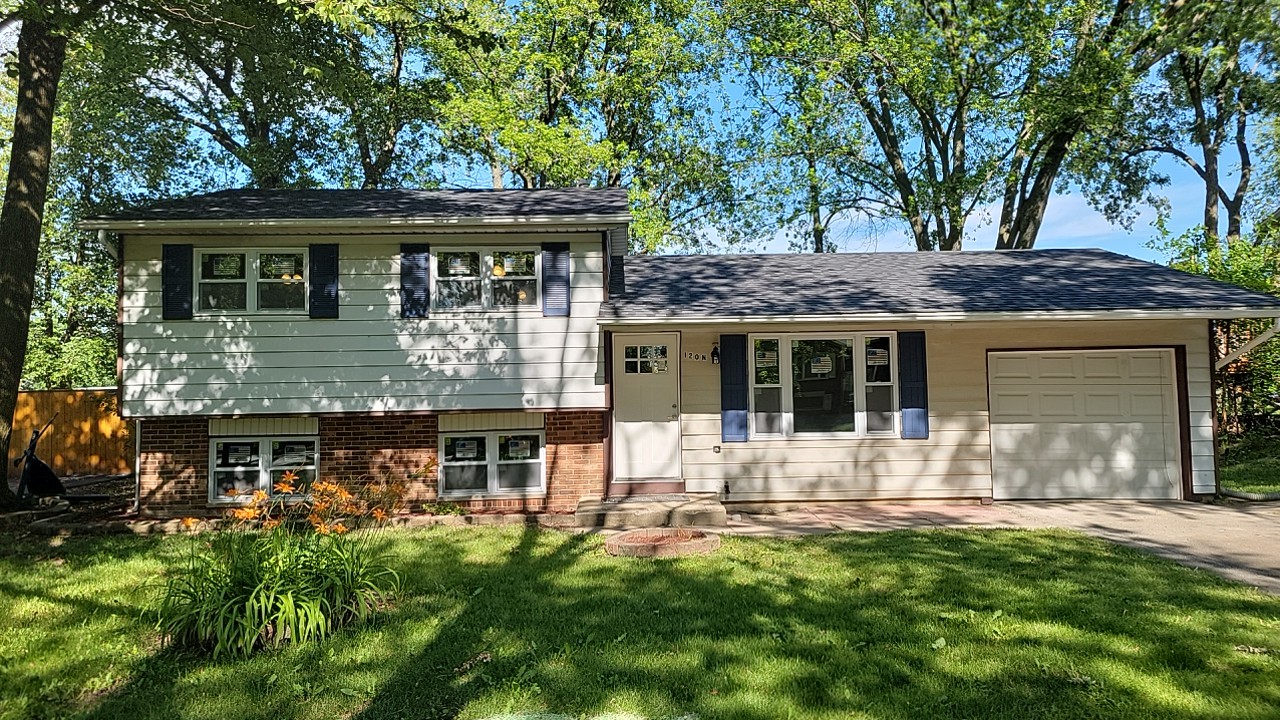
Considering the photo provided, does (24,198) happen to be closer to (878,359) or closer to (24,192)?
(24,192)

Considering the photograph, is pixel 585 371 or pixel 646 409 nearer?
pixel 585 371

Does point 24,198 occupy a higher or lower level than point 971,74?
lower

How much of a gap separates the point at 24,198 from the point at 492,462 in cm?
730

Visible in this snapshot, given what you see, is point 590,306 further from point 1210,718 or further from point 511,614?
point 1210,718

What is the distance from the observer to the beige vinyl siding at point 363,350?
29.8 ft

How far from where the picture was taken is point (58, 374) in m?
20.3

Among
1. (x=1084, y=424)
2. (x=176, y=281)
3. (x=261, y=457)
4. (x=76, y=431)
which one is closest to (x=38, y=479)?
(x=261, y=457)

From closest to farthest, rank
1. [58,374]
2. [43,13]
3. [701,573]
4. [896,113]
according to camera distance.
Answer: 1. [701,573]
2. [43,13]
3. [58,374]
4. [896,113]

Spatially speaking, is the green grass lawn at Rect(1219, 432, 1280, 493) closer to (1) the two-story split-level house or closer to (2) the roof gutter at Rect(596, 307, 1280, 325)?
(1) the two-story split-level house

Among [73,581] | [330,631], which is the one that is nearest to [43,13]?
[73,581]

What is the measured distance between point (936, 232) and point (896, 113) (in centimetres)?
404

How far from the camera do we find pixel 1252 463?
12.5 meters

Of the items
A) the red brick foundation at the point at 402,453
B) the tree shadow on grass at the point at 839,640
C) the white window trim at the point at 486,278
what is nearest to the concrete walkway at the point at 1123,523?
the tree shadow on grass at the point at 839,640

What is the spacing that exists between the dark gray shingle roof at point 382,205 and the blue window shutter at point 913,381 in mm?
4397
